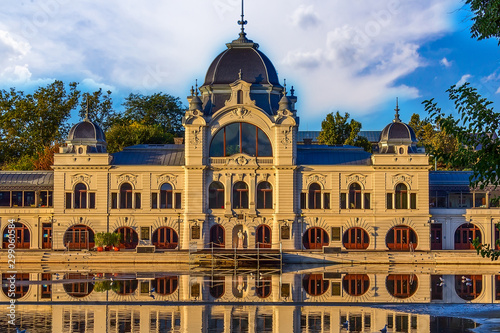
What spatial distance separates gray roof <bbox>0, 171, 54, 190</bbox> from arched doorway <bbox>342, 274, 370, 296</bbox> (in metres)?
30.5

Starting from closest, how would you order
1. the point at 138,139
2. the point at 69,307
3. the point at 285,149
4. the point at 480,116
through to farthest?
the point at 480,116, the point at 69,307, the point at 285,149, the point at 138,139

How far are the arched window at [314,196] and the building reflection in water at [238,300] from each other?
14068 mm

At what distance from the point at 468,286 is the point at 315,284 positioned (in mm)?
9559

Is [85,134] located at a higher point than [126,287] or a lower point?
higher

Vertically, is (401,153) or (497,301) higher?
(401,153)

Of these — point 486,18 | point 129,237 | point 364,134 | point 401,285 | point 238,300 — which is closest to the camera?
point 486,18

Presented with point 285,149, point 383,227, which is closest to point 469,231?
point 383,227

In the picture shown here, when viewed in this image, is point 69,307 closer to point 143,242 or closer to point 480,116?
point 480,116

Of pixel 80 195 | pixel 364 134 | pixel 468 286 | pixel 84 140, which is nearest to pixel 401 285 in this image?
pixel 468 286

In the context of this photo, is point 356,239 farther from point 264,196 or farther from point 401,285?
point 401,285

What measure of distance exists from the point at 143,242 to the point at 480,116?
51.1m

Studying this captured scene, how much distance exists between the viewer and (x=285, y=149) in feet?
229

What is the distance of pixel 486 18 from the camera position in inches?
869

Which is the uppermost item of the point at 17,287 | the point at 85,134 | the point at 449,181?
the point at 85,134
